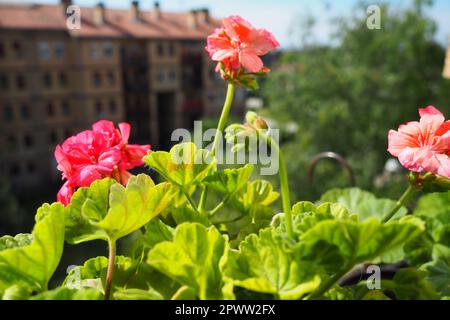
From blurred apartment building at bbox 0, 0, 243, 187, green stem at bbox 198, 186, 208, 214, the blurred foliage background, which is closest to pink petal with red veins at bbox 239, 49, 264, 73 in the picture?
green stem at bbox 198, 186, 208, 214

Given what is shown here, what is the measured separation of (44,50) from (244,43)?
1126cm

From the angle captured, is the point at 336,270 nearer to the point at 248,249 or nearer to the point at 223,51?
the point at 248,249

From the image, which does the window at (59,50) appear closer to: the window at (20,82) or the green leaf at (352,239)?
the window at (20,82)

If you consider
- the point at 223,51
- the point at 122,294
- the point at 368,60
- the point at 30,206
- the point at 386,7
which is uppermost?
the point at 386,7

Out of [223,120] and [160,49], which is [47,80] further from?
[223,120]

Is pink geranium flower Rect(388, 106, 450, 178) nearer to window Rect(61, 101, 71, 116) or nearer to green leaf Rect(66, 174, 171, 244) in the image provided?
green leaf Rect(66, 174, 171, 244)

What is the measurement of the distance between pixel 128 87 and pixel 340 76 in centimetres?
576

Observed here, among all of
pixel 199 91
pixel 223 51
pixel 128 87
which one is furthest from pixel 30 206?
pixel 223 51

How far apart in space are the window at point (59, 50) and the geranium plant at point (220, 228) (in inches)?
443

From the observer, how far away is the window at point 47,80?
36.1 feet

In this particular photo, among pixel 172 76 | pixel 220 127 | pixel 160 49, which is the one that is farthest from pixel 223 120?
pixel 172 76

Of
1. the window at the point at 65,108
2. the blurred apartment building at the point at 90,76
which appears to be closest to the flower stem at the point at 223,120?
the blurred apartment building at the point at 90,76

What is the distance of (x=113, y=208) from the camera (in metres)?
0.30

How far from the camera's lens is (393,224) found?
26 cm
